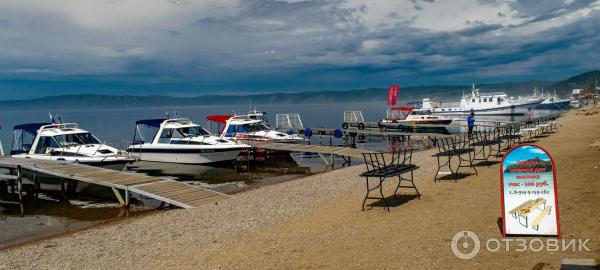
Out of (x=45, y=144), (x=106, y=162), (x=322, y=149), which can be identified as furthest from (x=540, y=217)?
(x=45, y=144)

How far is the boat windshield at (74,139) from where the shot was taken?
79.9 feet

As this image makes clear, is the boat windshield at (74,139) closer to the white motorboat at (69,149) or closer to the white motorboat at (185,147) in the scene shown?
the white motorboat at (69,149)

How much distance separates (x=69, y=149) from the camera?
23734 mm

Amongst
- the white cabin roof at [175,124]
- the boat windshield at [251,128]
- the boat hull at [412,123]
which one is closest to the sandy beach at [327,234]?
the white cabin roof at [175,124]

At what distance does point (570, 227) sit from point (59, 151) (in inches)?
925

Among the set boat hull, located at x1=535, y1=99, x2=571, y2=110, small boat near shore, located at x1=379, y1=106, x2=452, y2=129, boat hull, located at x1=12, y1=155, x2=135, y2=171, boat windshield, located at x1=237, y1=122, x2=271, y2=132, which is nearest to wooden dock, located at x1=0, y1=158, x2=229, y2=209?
boat hull, located at x1=12, y1=155, x2=135, y2=171

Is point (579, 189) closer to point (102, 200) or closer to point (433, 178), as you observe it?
point (433, 178)

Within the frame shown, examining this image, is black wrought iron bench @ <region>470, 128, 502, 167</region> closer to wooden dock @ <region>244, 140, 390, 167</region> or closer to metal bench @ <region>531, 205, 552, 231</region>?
wooden dock @ <region>244, 140, 390, 167</region>

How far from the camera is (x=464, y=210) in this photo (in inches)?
360

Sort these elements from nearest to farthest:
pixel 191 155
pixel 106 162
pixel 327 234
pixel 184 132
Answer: pixel 327 234, pixel 106 162, pixel 191 155, pixel 184 132

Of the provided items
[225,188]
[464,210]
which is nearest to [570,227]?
[464,210]
